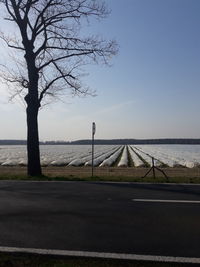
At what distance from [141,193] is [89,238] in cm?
406

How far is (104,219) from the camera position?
6.67 meters

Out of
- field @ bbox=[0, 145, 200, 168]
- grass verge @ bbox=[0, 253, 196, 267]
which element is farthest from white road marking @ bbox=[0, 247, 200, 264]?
field @ bbox=[0, 145, 200, 168]

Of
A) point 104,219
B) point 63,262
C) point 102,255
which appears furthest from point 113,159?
point 63,262

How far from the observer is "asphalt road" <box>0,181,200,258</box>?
5240 mm

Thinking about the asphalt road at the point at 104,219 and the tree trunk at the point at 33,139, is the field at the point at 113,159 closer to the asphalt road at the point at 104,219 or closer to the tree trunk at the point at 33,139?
the tree trunk at the point at 33,139

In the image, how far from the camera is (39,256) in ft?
15.7

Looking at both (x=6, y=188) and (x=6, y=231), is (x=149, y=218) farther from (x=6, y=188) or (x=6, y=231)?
(x=6, y=188)

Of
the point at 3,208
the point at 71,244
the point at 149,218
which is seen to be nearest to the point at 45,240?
the point at 71,244

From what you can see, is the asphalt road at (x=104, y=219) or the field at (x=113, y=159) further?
the field at (x=113, y=159)

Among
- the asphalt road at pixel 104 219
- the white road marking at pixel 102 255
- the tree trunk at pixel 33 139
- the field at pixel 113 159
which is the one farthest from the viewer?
the field at pixel 113 159

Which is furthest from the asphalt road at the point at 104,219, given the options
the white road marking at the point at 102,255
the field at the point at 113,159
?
the field at the point at 113,159

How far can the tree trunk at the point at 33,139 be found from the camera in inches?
614

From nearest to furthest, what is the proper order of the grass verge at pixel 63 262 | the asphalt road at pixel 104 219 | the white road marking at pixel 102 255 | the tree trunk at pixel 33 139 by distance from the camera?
the grass verge at pixel 63 262 → the white road marking at pixel 102 255 → the asphalt road at pixel 104 219 → the tree trunk at pixel 33 139

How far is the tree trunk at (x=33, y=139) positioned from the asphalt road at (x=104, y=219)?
17.4 feet
